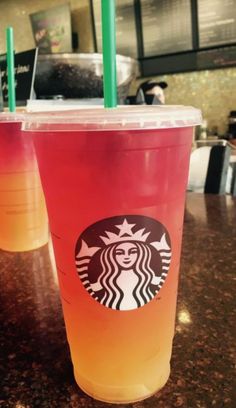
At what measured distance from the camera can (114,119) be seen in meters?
0.29

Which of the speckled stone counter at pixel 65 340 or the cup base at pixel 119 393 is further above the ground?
the cup base at pixel 119 393

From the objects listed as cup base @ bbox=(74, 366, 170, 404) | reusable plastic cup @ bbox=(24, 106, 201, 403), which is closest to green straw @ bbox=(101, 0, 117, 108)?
reusable plastic cup @ bbox=(24, 106, 201, 403)

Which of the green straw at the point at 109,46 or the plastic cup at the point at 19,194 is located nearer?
the green straw at the point at 109,46

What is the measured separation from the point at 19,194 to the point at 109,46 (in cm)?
42

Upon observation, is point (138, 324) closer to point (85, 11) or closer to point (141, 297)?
point (141, 297)

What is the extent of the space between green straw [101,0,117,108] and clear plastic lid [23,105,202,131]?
3cm

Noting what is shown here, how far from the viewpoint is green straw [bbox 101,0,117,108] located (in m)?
0.32

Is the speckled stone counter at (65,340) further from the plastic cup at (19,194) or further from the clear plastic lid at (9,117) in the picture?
the clear plastic lid at (9,117)

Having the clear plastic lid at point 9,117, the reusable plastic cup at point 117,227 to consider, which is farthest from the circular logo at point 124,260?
the clear plastic lid at point 9,117

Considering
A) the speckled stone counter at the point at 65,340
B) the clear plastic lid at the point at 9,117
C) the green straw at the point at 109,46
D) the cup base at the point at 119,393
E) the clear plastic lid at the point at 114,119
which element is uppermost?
the green straw at the point at 109,46

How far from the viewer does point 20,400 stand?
1.18ft

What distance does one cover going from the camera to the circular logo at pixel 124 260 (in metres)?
0.31

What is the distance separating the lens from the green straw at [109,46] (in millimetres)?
320

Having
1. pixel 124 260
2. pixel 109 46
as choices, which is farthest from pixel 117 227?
pixel 109 46
